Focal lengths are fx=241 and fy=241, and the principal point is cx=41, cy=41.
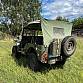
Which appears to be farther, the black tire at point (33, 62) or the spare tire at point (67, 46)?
the black tire at point (33, 62)

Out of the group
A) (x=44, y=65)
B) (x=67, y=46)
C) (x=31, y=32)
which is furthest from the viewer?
(x=31, y=32)

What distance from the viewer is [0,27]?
48875 millimetres

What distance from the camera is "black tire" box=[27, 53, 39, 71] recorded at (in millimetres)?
9758

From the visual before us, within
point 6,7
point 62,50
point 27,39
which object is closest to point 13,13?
point 6,7

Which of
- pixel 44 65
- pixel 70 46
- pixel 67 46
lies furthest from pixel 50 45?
pixel 44 65

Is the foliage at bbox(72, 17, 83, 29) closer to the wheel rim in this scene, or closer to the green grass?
the green grass

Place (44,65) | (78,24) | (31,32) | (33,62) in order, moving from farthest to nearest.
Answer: (78,24), (31,32), (44,65), (33,62)

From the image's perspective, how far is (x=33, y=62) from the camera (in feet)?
32.7

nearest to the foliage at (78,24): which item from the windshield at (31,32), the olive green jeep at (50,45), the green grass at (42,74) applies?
the windshield at (31,32)

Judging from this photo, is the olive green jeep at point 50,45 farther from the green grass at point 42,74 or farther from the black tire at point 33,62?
the green grass at point 42,74

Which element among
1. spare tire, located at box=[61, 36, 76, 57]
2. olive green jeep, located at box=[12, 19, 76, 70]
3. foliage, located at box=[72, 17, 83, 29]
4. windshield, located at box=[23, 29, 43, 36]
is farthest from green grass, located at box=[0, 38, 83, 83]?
foliage, located at box=[72, 17, 83, 29]

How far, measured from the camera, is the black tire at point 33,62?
9758 mm

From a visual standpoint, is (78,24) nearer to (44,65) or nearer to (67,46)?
(44,65)

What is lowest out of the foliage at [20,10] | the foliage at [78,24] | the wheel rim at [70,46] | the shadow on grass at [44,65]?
the foliage at [78,24]
